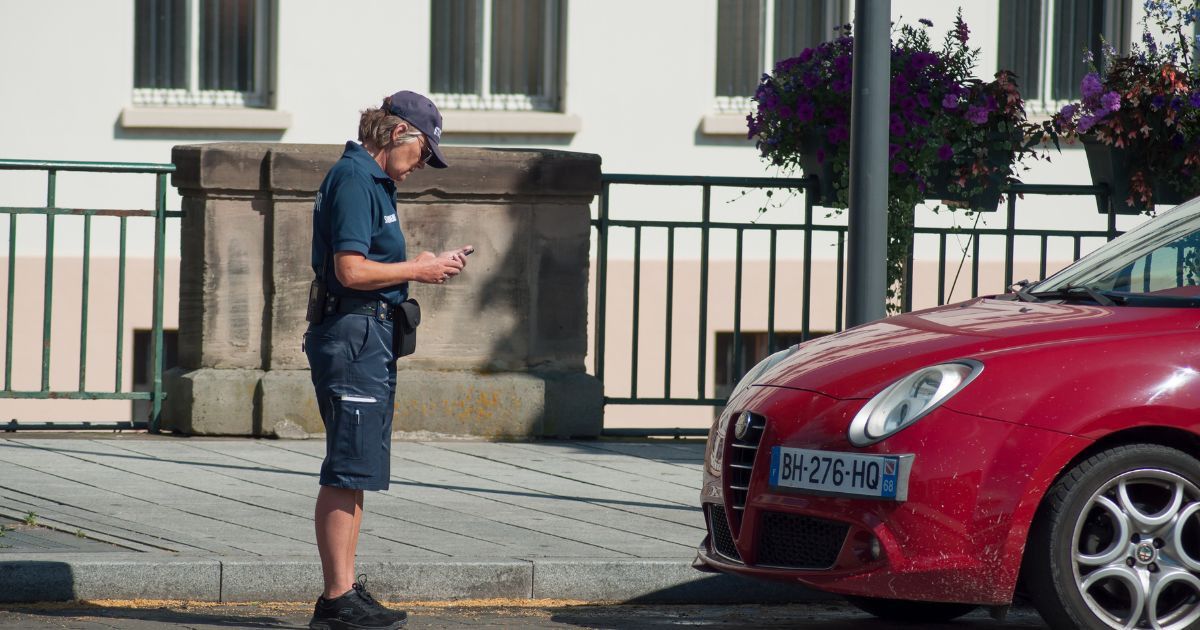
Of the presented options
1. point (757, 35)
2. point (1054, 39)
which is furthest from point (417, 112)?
point (1054, 39)

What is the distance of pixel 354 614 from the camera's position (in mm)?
5297

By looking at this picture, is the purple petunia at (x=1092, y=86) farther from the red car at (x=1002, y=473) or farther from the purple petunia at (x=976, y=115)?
the red car at (x=1002, y=473)

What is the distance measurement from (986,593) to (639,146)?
32.1 feet

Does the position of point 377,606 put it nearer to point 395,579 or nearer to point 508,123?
point 395,579

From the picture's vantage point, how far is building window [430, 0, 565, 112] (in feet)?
47.4

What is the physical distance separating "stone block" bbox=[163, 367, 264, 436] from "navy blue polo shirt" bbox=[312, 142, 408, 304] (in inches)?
151

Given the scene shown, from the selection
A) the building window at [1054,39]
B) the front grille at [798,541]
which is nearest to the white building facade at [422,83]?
the building window at [1054,39]

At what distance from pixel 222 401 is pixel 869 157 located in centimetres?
393

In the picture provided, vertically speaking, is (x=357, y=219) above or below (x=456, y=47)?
below

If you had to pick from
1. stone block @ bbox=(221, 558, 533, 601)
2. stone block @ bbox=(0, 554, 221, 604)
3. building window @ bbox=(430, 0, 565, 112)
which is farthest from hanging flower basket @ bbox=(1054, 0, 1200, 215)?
building window @ bbox=(430, 0, 565, 112)

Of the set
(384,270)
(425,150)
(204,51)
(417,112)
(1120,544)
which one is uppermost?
(204,51)

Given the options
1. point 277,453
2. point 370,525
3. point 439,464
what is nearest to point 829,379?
point 370,525

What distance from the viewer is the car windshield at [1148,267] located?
5477 mm

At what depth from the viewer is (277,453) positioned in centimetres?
866
